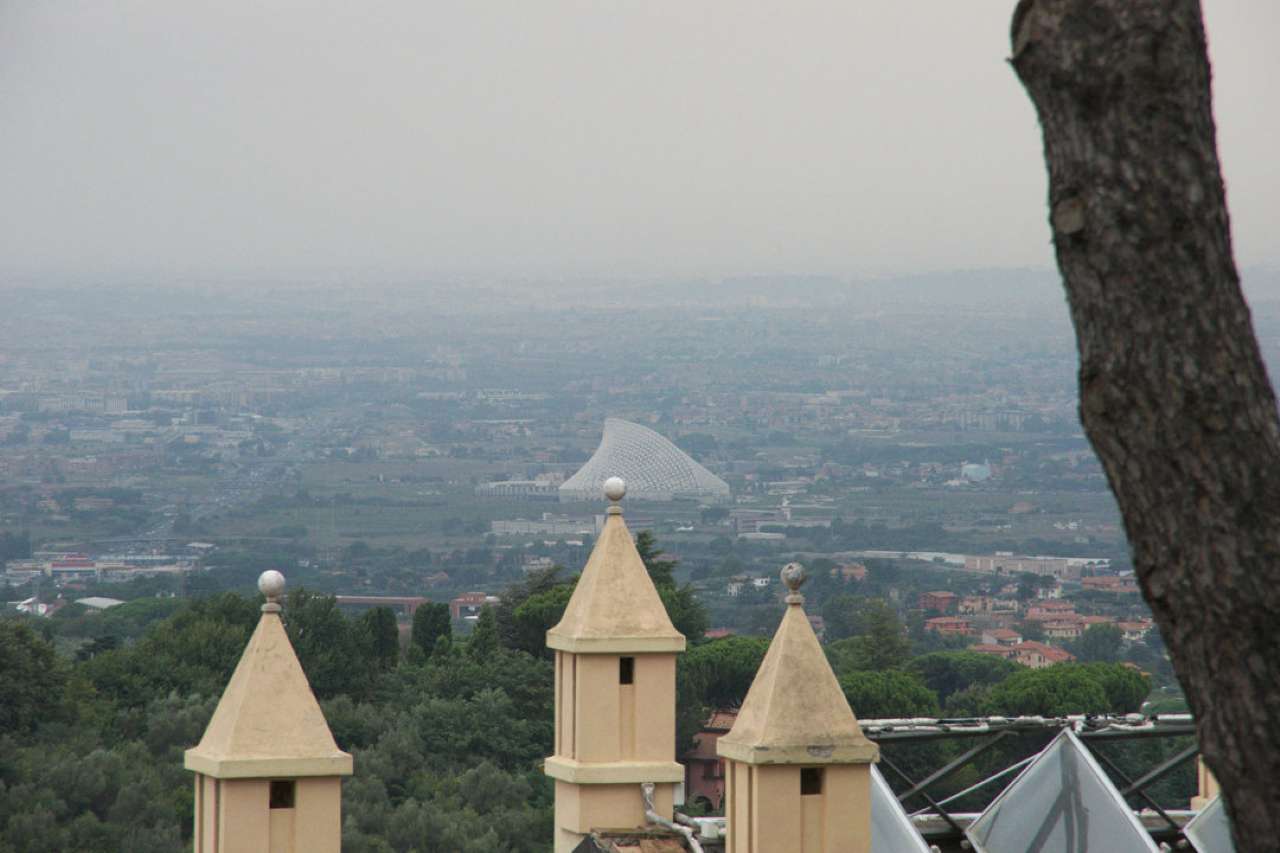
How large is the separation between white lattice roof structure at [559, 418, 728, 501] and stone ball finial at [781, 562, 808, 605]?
469 feet

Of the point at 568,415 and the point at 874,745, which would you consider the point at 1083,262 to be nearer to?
the point at 874,745

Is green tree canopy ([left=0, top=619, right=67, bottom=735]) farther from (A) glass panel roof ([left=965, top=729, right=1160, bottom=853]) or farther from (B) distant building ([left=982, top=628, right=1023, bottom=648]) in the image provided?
(B) distant building ([left=982, top=628, right=1023, bottom=648])

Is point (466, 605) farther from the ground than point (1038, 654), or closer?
farther from the ground

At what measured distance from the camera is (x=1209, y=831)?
1127 centimetres

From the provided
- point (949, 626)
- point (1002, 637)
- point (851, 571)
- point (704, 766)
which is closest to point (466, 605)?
point (949, 626)

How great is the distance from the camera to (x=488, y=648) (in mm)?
61719

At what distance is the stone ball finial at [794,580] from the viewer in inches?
348

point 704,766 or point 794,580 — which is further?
point 704,766

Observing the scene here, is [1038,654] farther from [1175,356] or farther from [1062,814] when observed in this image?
[1175,356]

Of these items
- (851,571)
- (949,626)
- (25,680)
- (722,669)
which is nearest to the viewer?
(25,680)

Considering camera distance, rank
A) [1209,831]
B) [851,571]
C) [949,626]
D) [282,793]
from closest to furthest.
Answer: [282,793], [1209,831], [949,626], [851,571]

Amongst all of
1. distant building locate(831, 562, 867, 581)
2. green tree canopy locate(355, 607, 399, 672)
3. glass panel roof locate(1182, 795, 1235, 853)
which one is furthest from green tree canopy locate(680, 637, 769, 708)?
distant building locate(831, 562, 867, 581)

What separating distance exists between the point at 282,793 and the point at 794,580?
222 cm

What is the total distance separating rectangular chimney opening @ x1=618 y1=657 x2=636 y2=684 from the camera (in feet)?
33.3
